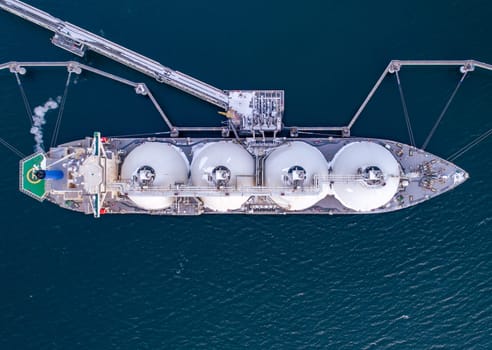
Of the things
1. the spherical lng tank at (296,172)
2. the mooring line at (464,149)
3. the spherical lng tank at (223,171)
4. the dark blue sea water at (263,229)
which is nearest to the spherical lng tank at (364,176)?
the spherical lng tank at (296,172)

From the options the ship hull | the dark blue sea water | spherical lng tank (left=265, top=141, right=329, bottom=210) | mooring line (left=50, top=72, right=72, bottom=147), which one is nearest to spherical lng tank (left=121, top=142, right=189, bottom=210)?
the ship hull

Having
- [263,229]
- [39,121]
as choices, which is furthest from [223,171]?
[39,121]

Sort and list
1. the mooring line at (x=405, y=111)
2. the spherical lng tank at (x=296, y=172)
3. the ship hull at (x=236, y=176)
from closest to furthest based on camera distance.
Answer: the spherical lng tank at (x=296, y=172)
the ship hull at (x=236, y=176)
the mooring line at (x=405, y=111)

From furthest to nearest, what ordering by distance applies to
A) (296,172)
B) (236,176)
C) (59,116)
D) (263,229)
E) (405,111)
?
1. (59,116)
2. (405,111)
3. (263,229)
4. (236,176)
5. (296,172)

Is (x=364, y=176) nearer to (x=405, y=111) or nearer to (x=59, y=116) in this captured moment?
(x=405, y=111)

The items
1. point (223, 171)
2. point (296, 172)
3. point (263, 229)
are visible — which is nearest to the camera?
point (296, 172)

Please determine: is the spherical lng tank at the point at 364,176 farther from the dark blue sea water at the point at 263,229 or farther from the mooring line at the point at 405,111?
the mooring line at the point at 405,111

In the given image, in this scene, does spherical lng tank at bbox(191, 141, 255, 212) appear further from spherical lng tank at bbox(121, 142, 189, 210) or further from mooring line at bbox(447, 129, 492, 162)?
mooring line at bbox(447, 129, 492, 162)
